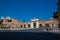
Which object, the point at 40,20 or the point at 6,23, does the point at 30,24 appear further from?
the point at 6,23

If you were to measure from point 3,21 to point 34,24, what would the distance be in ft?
51.0

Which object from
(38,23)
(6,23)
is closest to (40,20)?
(38,23)

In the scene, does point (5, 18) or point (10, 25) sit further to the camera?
point (5, 18)

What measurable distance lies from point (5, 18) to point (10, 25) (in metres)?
8.27

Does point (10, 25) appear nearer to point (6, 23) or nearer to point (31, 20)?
point (6, 23)

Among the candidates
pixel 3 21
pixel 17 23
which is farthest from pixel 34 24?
pixel 3 21

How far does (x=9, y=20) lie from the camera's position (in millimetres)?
94688

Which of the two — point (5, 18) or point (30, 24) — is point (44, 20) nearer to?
point (30, 24)

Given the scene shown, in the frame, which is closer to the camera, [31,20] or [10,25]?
[10,25]

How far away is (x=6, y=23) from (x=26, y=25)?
9.82 meters

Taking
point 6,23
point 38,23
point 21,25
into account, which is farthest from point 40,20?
point 6,23

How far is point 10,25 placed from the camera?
90500 mm

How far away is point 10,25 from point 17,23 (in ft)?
15.2

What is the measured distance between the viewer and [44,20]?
92.1 metres
